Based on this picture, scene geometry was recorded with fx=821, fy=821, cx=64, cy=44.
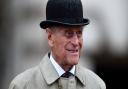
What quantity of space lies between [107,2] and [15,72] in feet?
3.92

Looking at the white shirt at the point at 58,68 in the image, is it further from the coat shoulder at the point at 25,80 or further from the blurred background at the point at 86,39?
the blurred background at the point at 86,39

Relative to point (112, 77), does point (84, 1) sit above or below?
above

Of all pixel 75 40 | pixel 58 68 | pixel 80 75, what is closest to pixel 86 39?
pixel 80 75

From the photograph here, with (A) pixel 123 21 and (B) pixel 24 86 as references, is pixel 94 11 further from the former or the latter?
(B) pixel 24 86

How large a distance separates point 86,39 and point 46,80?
3.09m

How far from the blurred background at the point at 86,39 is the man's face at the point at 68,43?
302cm

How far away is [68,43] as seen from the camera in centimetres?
510

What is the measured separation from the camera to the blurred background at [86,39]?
8.23 meters

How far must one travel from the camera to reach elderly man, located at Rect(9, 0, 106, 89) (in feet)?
16.7

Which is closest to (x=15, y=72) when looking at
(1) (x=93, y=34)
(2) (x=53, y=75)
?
(1) (x=93, y=34)

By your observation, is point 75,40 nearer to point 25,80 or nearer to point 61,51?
point 61,51

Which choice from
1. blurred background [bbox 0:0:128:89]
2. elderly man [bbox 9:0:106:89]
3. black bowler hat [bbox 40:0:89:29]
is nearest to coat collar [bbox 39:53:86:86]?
elderly man [bbox 9:0:106:89]

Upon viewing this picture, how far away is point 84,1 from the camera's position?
8.32 metres

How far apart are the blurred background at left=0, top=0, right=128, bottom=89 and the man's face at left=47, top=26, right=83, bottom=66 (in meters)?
3.02
